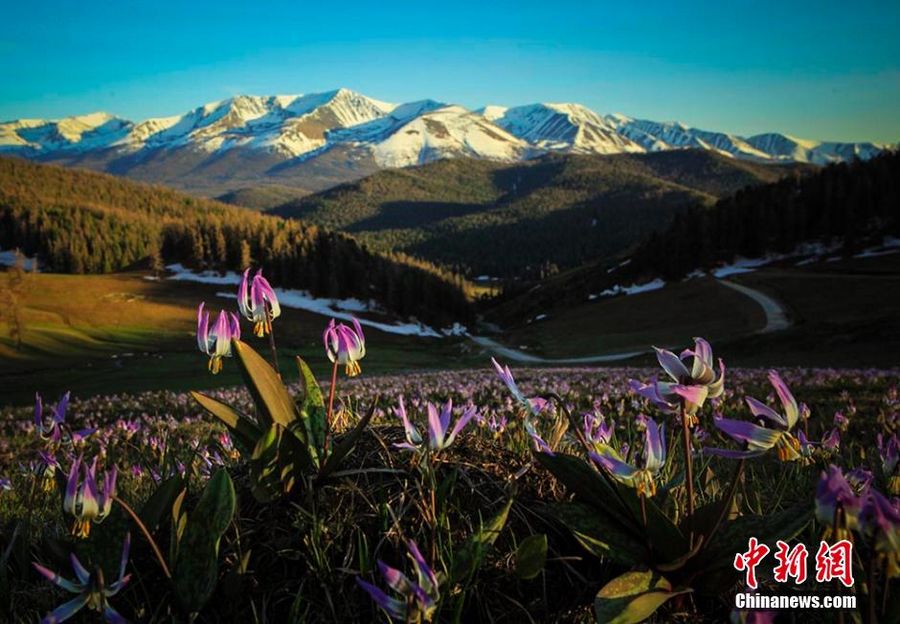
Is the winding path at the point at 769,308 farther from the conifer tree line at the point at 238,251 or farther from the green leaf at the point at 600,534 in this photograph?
the conifer tree line at the point at 238,251

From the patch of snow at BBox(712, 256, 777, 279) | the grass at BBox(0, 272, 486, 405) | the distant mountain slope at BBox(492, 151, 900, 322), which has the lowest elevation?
the grass at BBox(0, 272, 486, 405)

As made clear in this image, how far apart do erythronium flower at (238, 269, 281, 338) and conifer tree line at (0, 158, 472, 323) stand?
104 metres

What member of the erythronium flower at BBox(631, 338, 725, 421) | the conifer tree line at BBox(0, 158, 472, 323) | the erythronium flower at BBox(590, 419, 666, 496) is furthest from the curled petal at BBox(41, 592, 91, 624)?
the conifer tree line at BBox(0, 158, 472, 323)

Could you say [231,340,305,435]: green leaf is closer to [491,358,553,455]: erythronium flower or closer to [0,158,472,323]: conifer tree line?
[491,358,553,455]: erythronium flower

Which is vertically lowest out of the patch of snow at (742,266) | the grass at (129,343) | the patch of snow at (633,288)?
the grass at (129,343)

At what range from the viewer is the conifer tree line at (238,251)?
110625 mm

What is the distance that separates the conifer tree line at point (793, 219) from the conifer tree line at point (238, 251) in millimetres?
45764

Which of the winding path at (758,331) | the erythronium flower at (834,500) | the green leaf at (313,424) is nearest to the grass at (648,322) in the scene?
the winding path at (758,331)

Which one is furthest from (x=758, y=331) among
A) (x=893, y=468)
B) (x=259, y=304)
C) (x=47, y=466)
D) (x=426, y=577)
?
(x=47, y=466)

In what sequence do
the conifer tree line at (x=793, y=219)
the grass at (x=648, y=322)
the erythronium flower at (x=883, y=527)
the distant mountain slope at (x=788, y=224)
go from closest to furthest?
1. the erythronium flower at (x=883, y=527)
2. the grass at (x=648, y=322)
3. the distant mountain slope at (x=788, y=224)
4. the conifer tree line at (x=793, y=219)

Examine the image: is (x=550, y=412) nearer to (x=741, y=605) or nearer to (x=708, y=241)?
(x=741, y=605)

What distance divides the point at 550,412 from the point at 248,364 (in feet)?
17.1

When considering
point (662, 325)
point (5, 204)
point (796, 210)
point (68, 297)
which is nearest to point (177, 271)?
point (68, 297)

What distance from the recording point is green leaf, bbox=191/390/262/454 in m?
2.27
